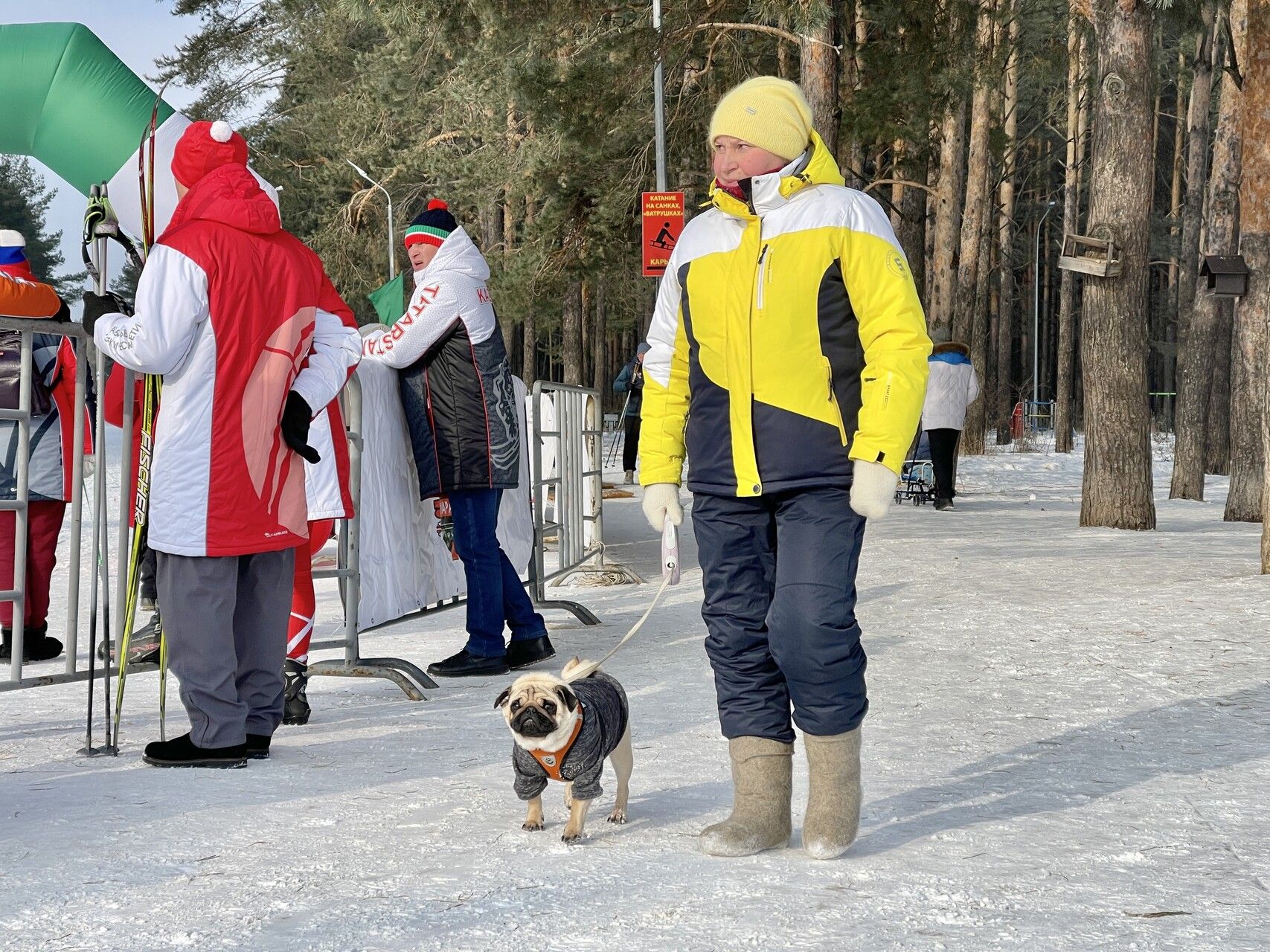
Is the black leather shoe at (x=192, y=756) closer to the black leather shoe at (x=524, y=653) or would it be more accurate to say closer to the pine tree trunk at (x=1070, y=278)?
the black leather shoe at (x=524, y=653)

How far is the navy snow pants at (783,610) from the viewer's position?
3.69 meters

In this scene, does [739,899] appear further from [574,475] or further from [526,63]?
[526,63]

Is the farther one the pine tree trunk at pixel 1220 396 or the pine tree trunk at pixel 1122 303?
the pine tree trunk at pixel 1220 396

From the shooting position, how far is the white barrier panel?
6.74 metres

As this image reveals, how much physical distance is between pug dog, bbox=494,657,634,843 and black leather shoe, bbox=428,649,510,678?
106 inches

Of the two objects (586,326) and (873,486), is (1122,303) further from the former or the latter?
(586,326)

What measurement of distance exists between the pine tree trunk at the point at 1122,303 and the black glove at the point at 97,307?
10716 millimetres

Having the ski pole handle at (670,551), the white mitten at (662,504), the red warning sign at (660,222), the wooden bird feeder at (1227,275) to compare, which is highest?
the red warning sign at (660,222)

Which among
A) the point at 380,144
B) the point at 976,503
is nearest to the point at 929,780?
the point at 976,503

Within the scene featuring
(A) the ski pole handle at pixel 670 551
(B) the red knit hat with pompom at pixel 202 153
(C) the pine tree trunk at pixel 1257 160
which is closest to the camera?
(A) the ski pole handle at pixel 670 551

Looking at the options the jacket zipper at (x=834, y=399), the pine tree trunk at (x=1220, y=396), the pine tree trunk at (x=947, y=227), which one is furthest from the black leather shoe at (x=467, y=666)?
the pine tree trunk at (x=947, y=227)

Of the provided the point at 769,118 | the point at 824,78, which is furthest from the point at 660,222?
the point at 769,118

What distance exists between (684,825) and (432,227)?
3535 millimetres

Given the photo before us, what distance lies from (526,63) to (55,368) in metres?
12.3
